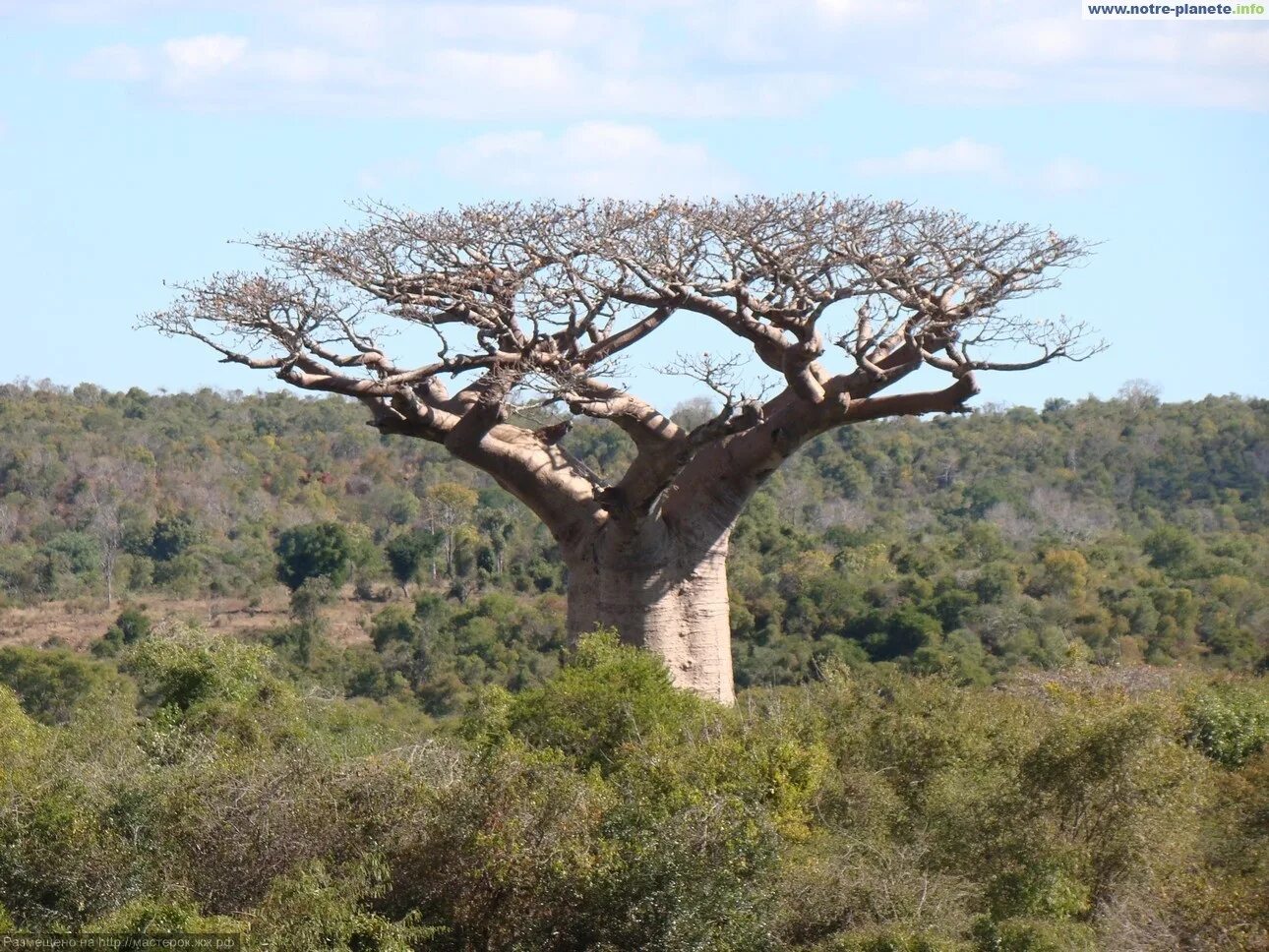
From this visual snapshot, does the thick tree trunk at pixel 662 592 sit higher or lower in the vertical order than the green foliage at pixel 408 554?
lower

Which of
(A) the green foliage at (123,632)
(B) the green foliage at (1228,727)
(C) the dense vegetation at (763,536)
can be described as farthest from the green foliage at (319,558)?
(B) the green foliage at (1228,727)

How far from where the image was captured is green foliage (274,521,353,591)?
24.7 metres

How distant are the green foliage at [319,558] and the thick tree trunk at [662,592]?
1540 cm

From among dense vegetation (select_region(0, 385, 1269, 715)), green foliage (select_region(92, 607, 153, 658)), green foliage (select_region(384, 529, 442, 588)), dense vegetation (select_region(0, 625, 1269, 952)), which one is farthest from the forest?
green foliage (select_region(384, 529, 442, 588))

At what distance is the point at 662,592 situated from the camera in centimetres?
921

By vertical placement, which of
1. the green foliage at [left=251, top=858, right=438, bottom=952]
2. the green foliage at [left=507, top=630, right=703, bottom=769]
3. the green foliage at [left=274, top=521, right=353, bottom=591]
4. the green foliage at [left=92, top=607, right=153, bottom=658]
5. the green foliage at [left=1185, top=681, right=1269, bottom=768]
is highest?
the green foliage at [left=274, top=521, right=353, bottom=591]

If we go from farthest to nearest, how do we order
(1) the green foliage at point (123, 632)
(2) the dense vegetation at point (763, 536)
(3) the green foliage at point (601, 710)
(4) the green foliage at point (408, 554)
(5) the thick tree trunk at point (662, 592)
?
(4) the green foliage at point (408, 554), (1) the green foliage at point (123, 632), (2) the dense vegetation at point (763, 536), (5) the thick tree trunk at point (662, 592), (3) the green foliage at point (601, 710)

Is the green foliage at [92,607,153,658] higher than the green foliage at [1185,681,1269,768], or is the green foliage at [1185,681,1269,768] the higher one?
the green foliage at [92,607,153,658]

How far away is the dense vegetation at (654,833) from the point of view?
252 inches

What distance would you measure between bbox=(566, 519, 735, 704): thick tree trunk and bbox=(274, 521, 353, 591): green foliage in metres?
15.4

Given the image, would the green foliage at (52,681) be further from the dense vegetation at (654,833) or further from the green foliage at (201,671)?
the dense vegetation at (654,833)

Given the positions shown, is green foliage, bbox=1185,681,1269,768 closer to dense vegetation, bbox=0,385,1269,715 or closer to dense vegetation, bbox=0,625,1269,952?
dense vegetation, bbox=0,625,1269,952

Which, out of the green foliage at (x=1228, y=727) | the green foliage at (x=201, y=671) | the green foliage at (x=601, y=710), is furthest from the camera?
the green foliage at (x=201, y=671)

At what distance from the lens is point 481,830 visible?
262 inches
